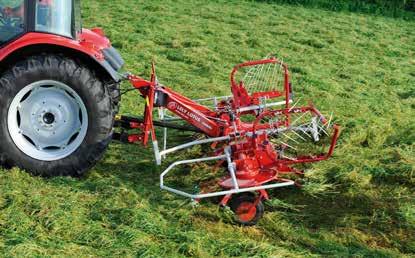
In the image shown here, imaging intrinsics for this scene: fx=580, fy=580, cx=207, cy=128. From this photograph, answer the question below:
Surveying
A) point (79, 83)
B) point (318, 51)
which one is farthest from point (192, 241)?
point (318, 51)

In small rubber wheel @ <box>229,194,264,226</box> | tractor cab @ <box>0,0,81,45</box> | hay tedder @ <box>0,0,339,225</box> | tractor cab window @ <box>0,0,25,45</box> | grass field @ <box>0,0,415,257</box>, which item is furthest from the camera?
tractor cab window @ <box>0,0,25,45</box>

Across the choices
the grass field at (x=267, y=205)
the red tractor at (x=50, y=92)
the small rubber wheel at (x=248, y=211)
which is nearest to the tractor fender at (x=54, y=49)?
the red tractor at (x=50, y=92)

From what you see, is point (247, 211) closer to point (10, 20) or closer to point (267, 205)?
point (267, 205)

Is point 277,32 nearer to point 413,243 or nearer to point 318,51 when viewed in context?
point 318,51

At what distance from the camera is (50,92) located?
Answer: 4832 mm

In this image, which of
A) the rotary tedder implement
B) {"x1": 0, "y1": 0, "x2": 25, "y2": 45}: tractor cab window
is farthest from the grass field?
{"x1": 0, "y1": 0, "x2": 25, "y2": 45}: tractor cab window

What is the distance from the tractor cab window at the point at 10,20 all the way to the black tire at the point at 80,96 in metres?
0.34

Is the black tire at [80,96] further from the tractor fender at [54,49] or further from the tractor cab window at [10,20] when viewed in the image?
the tractor cab window at [10,20]

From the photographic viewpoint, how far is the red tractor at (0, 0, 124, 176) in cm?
467

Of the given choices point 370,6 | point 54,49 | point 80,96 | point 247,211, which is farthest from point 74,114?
point 370,6

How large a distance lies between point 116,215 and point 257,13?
1096 cm

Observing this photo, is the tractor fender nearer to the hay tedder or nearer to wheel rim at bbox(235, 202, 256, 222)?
the hay tedder

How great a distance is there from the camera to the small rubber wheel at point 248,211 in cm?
441

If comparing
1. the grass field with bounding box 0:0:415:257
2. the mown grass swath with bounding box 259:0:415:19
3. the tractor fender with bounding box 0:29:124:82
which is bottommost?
the grass field with bounding box 0:0:415:257
